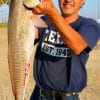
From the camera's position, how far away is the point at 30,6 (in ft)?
11.8

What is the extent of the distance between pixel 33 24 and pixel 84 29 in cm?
76

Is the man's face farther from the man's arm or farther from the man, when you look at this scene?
the man's arm

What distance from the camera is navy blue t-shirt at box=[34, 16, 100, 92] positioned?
14.6 ft

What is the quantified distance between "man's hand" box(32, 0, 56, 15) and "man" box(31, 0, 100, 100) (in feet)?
1.58

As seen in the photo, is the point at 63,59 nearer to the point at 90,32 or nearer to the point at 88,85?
the point at 90,32

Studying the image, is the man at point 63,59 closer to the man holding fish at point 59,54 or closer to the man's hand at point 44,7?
the man holding fish at point 59,54

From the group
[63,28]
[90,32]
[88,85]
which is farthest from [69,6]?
[88,85]

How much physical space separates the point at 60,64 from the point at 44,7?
91 centimetres

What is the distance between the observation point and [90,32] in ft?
14.2

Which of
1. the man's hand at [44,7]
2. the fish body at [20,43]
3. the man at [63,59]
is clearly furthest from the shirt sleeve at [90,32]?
the fish body at [20,43]

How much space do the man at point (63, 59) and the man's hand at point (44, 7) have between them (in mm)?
482

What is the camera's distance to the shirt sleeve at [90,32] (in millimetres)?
4285

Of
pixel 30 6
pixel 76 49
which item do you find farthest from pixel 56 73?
pixel 30 6

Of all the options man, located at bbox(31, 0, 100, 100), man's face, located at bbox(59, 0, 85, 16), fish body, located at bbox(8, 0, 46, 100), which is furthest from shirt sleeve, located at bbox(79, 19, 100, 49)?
fish body, located at bbox(8, 0, 46, 100)
